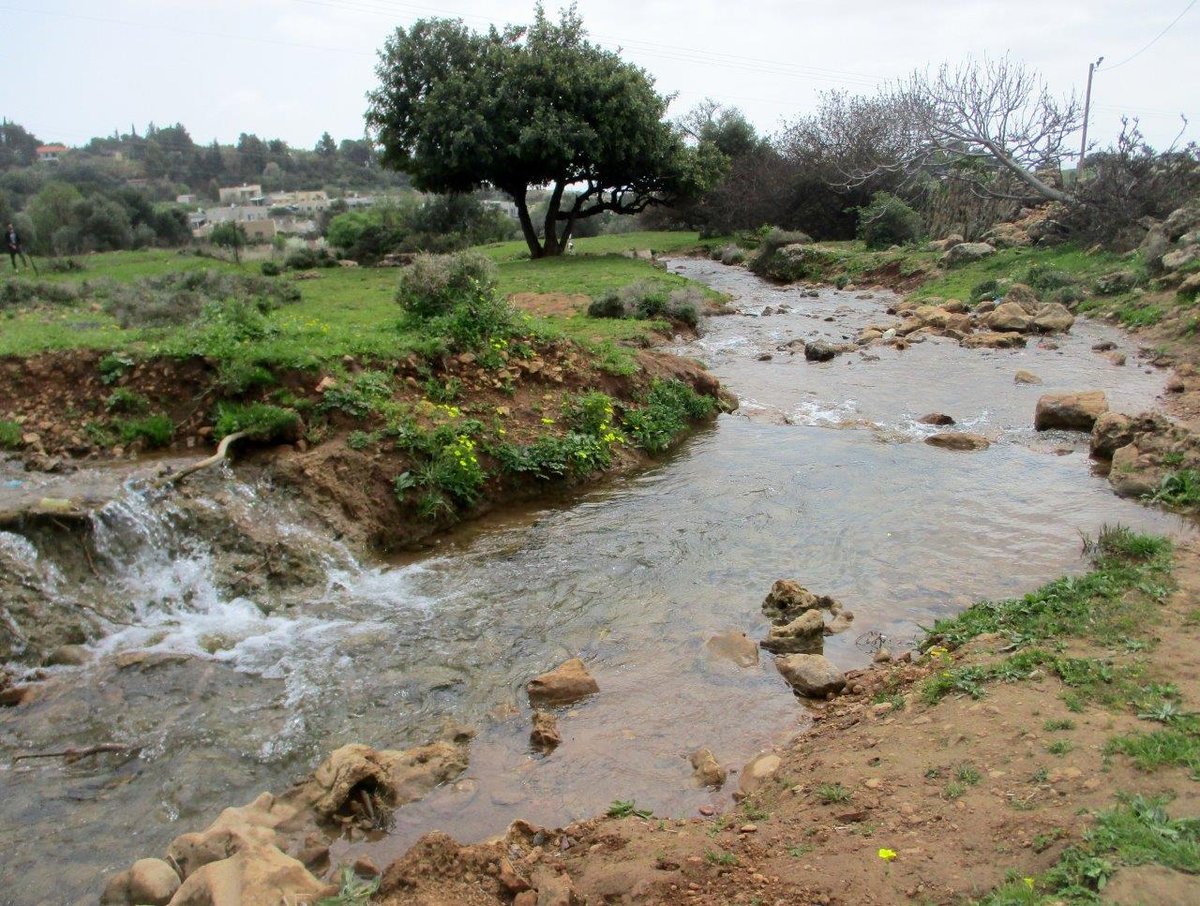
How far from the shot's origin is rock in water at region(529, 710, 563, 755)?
5281 millimetres

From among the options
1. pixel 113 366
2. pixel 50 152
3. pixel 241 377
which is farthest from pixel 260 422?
pixel 50 152

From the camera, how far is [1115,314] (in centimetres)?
1862

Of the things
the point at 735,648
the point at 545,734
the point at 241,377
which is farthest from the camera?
the point at 241,377

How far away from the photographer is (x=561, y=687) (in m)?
5.80

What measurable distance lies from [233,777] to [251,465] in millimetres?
4263

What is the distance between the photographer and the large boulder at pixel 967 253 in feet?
81.9

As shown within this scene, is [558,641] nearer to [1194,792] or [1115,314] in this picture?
[1194,792]

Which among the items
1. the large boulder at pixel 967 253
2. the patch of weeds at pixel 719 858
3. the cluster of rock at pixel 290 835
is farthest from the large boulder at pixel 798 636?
the large boulder at pixel 967 253

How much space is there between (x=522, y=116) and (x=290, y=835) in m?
26.6

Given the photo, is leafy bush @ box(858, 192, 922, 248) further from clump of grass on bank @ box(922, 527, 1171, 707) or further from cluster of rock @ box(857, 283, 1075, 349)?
clump of grass on bank @ box(922, 527, 1171, 707)

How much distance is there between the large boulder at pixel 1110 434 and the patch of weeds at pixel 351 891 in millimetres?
9398

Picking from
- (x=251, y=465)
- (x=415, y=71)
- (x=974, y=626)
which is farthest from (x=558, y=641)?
(x=415, y=71)

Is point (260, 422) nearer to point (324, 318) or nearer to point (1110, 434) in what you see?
point (324, 318)

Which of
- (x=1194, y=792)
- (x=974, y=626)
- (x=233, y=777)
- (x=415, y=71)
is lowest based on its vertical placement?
(x=233, y=777)
